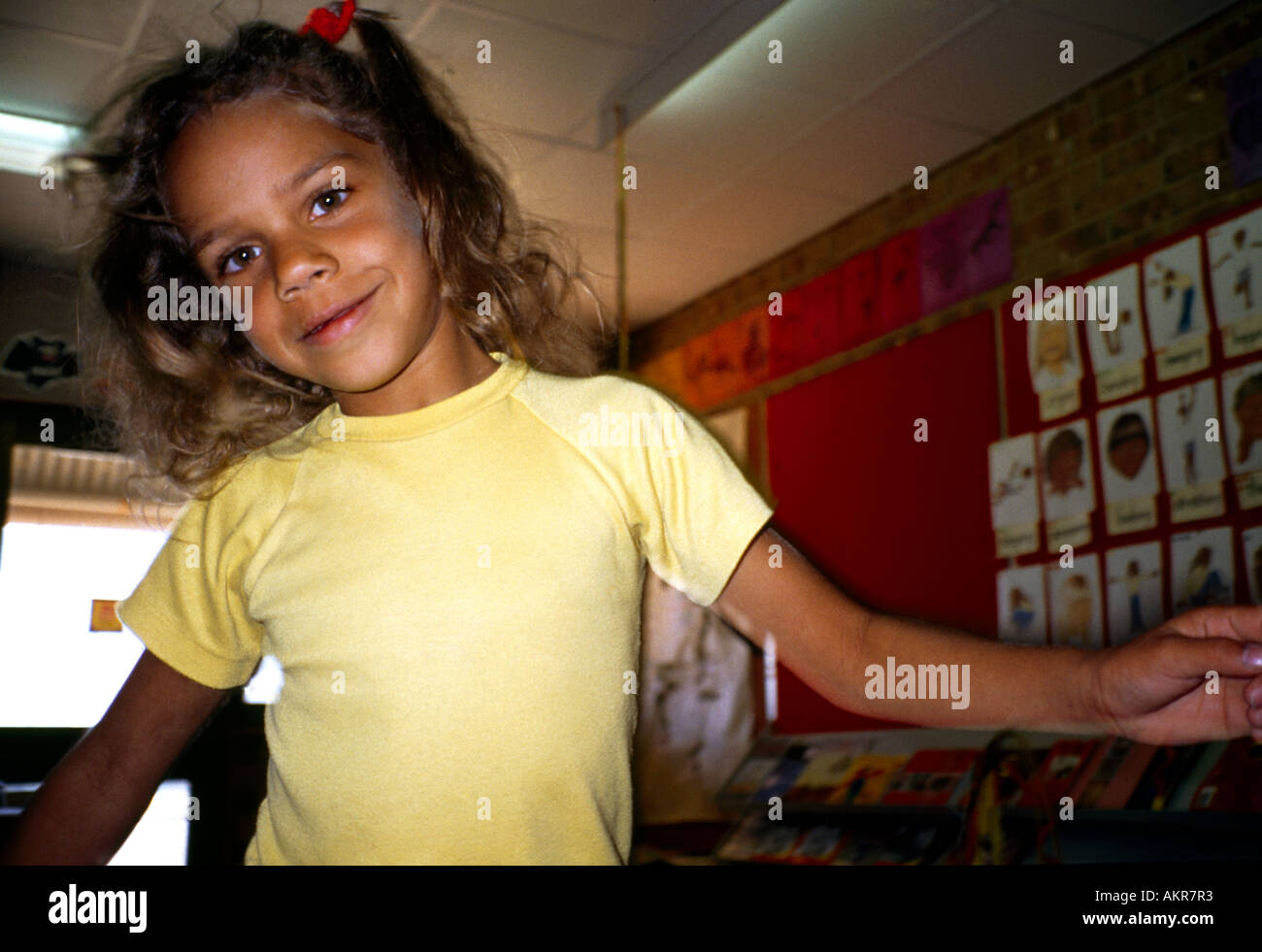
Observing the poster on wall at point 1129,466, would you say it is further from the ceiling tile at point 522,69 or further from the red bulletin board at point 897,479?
the ceiling tile at point 522,69

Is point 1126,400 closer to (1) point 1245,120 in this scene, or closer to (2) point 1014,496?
(2) point 1014,496

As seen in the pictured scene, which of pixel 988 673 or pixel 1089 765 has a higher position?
pixel 988 673

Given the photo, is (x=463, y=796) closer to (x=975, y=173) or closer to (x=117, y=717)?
(x=117, y=717)

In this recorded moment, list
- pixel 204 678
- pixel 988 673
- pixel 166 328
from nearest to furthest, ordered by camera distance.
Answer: pixel 988 673 → pixel 204 678 → pixel 166 328

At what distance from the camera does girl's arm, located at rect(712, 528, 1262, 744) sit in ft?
1.80

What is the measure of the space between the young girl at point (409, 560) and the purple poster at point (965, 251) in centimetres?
219

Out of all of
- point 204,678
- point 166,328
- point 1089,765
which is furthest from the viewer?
point 1089,765

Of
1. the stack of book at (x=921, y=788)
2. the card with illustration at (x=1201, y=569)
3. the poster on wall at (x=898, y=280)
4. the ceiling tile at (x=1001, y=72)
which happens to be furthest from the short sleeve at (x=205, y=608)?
the poster on wall at (x=898, y=280)

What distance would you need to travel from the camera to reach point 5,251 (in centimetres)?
347

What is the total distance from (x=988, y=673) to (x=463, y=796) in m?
0.31

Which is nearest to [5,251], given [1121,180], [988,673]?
[1121,180]

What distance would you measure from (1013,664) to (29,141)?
3.08 metres

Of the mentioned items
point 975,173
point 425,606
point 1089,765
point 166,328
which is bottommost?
point 1089,765

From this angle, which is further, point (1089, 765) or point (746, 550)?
point (1089, 765)
